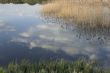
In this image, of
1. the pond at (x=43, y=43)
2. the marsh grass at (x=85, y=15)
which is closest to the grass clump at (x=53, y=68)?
the pond at (x=43, y=43)

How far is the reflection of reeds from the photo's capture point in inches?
1000

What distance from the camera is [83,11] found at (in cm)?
2905

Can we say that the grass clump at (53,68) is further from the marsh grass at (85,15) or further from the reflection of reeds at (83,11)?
the reflection of reeds at (83,11)

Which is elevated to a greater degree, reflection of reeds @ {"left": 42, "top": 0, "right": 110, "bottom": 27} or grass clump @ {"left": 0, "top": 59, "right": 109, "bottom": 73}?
grass clump @ {"left": 0, "top": 59, "right": 109, "bottom": 73}

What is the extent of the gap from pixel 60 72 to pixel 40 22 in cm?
1419

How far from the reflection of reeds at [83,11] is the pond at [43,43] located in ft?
7.98

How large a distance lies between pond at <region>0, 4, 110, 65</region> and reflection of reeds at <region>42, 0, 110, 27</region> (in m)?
2.43

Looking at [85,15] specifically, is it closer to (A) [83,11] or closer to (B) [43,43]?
(A) [83,11]

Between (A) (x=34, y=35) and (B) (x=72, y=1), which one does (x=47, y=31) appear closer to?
(A) (x=34, y=35)

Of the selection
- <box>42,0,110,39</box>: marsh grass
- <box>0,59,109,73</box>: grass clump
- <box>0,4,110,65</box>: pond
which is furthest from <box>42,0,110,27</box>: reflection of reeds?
<box>0,59,109,73</box>: grass clump

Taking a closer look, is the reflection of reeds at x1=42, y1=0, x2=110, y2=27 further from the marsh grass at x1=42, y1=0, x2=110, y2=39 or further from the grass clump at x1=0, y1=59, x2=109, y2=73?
the grass clump at x1=0, y1=59, x2=109, y2=73

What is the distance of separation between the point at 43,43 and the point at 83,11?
1110 centimetres

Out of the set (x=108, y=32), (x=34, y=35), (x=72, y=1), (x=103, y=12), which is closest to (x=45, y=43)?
(x=34, y=35)

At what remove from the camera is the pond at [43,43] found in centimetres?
1630
